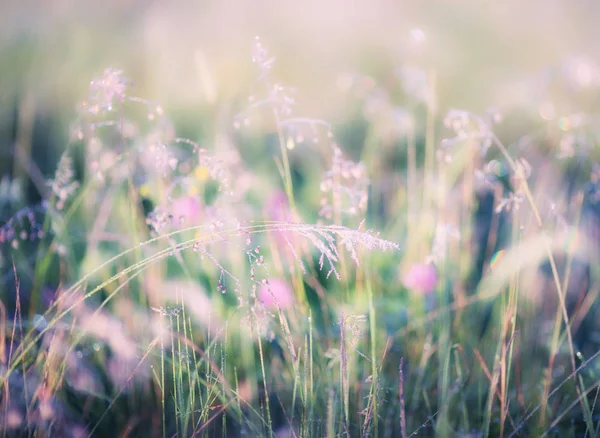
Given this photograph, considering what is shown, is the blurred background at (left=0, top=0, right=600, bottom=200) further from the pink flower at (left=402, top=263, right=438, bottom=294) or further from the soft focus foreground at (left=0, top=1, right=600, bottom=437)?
the pink flower at (left=402, top=263, right=438, bottom=294)

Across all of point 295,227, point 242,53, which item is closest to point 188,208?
point 295,227

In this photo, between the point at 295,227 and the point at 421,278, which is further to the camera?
the point at 421,278

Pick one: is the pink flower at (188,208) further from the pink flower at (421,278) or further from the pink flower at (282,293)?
the pink flower at (421,278)

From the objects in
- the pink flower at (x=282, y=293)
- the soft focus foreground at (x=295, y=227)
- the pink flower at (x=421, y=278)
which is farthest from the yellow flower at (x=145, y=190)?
the pink flower at (x=421, y=278)

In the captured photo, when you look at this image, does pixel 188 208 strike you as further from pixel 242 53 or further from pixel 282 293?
pixel 242 53

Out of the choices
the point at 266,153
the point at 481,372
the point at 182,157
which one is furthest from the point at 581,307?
the point at 182,157

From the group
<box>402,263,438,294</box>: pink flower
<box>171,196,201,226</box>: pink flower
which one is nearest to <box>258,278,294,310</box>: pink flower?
<box>171,196,201,226</box>: pink flower
